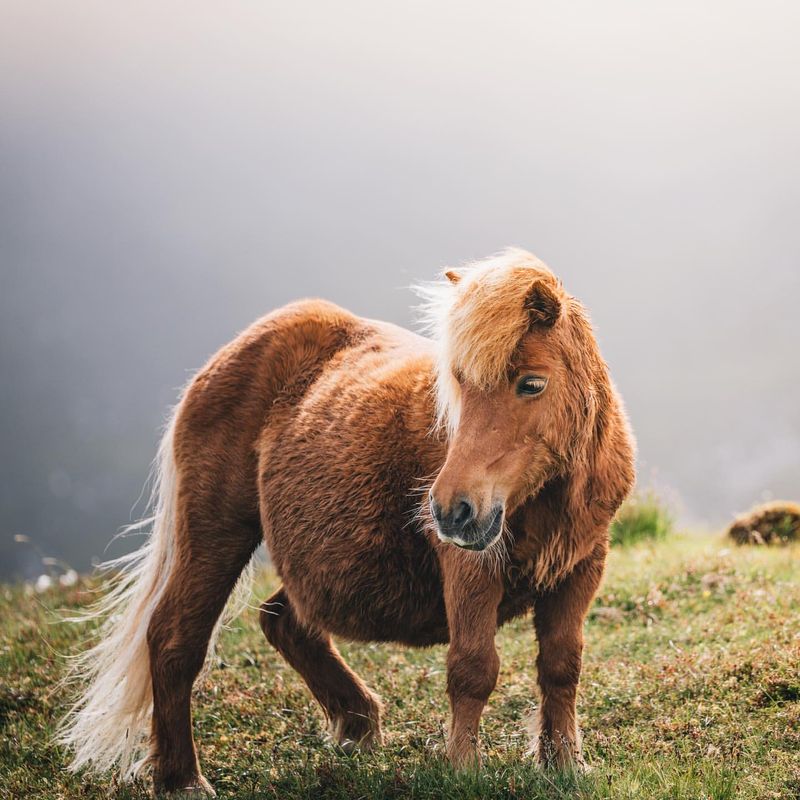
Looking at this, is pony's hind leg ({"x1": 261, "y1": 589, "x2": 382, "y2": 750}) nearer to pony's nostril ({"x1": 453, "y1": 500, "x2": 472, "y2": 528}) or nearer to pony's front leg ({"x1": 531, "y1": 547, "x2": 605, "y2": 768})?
pony's front leg ({"x1": 531, "y1": 547, "x2": 605, "y2": 768})

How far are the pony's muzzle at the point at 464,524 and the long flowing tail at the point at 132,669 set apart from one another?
2663 millimetres

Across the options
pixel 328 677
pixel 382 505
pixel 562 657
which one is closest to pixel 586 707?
pixel 562 657

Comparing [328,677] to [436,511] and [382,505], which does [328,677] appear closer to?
[382,505]

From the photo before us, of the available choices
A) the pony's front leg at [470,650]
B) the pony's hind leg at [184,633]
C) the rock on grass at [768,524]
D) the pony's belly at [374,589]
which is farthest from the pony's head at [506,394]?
the rock on grass at [768,524]

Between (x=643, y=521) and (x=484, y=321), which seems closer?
(x=484, y=321)

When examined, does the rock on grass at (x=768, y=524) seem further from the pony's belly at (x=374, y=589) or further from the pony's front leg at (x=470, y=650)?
the pony's front leg at (x=470, y=650)

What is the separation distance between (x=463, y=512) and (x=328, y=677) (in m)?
2.54

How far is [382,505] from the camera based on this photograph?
465 centimetres

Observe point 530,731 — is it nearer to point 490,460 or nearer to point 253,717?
point 490,460

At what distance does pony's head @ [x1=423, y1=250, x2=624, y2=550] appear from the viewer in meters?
3.74

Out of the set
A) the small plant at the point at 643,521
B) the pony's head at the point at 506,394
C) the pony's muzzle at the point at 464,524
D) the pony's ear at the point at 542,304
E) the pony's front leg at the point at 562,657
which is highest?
the pony's ear at the point at 542,304

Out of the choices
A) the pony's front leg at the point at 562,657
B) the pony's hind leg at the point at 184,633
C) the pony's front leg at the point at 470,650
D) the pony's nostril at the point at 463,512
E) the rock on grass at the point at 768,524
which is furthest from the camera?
the rock on grass at the point at 768,524

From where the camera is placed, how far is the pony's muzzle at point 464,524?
145 inches

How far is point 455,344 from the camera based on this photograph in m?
3.95
